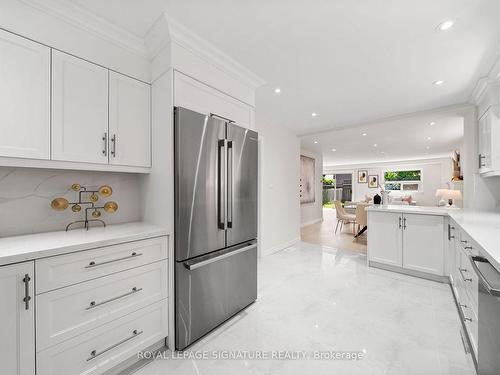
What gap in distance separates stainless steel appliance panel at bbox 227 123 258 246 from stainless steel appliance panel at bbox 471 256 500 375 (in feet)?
5.24

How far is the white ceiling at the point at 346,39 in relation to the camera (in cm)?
150

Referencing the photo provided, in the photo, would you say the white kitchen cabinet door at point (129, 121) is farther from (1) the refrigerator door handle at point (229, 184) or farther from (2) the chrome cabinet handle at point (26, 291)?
(2) the chrome cabinet handle at point (26, 291)

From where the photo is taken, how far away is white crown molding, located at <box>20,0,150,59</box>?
140cm

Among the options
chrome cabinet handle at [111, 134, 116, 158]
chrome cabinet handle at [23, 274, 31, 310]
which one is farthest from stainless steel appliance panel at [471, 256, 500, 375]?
chrome cabinet handle at [111, 134, 116, 158]

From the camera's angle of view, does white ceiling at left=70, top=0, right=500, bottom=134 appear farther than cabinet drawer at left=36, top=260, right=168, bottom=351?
Yes

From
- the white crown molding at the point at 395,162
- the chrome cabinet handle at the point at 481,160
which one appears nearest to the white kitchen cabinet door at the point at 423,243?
the chrome cabinet handle at the point at 481,160

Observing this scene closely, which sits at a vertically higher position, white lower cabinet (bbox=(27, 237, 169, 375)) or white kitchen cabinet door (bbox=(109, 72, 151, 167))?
white kitchen cabinet door (bbox=(109, 72, 151, 167))

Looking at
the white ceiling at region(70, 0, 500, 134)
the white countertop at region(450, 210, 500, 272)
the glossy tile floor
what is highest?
the white ceiling at region(70, 0, 500, 134)

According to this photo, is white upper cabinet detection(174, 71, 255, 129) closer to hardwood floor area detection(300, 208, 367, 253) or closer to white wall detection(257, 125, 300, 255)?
white wall detection(257, 125, 300, 255)

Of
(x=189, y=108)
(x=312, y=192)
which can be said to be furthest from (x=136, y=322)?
(x=312, y=192)

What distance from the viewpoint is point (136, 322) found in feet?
4.99

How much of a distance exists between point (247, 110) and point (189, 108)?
78 centimetres

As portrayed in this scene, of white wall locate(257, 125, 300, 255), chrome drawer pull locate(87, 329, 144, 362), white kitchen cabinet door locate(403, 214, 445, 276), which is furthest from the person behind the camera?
white wall locate(257, 125, 300, 255)

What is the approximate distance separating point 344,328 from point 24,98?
2.91 meters
